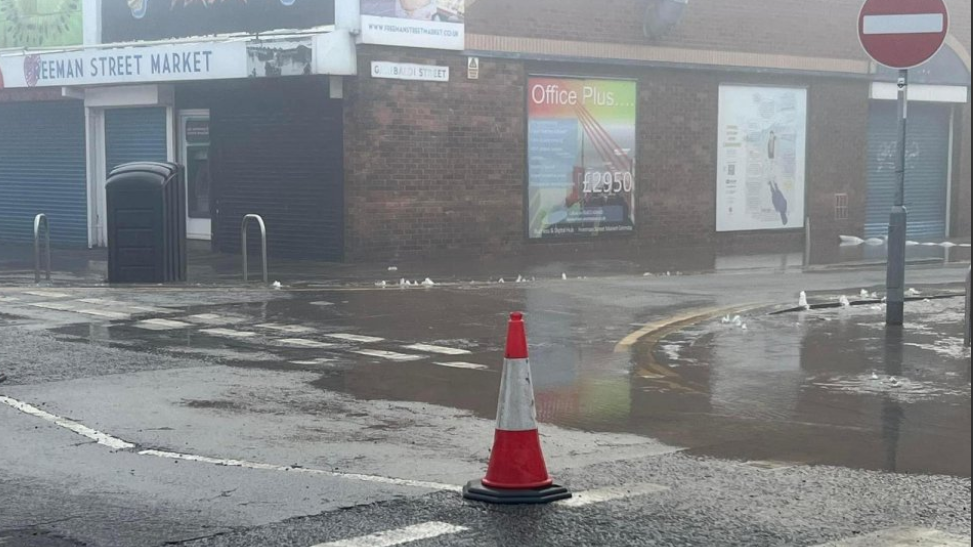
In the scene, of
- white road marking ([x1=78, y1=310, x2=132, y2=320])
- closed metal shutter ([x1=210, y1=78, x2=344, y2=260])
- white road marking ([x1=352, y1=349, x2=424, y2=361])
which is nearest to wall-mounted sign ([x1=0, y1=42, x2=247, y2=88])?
closed metal shutter ([x1=210, y1=78, x2=344, y2=260])

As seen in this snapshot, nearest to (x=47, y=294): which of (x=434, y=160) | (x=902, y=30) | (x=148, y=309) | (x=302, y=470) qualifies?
(x=148, y=309)

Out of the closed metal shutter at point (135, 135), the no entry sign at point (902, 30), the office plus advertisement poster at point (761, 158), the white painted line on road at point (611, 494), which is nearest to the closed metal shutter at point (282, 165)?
the closed metal shutter at point (135, 135)

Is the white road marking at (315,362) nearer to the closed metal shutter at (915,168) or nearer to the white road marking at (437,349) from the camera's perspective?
the white road marking at (437,349)

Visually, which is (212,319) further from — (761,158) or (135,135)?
(761,158)

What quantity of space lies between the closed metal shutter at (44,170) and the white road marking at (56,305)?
1142 centimetres

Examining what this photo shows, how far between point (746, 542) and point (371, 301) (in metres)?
10.2

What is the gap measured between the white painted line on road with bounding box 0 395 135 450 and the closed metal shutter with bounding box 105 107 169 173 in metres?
16.1

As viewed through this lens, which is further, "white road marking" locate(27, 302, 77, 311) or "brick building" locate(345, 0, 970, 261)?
"brick building" locate(345, 0, 970, 261)

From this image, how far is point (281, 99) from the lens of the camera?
2258cm

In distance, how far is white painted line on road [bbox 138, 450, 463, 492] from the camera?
693 cm

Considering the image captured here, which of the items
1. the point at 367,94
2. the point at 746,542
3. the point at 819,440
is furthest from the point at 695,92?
the point at 746,542

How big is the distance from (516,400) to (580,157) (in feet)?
59.1

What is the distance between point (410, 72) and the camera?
71.5ft

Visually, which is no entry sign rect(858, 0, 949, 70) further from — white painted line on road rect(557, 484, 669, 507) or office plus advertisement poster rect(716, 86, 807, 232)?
office plus advertisement poster rect(716, 86, 807, 232)
